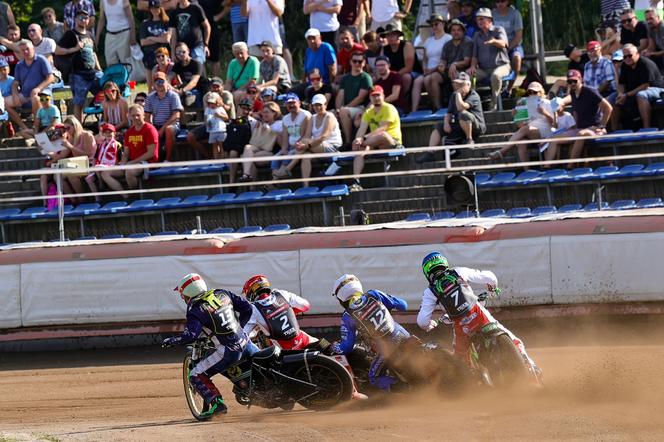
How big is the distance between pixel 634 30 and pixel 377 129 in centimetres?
468

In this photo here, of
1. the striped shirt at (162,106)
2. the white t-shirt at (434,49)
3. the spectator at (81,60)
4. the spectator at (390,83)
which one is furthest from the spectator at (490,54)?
the spectator at (81,60)

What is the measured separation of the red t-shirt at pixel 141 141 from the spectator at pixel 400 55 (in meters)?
4.27

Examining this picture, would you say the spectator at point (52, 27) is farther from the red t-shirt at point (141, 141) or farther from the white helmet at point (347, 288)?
the white helmet at point (347, 288)

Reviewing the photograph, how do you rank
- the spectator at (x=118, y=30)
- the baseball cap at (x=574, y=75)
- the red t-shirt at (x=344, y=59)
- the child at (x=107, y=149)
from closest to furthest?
the baseball cap at (x=574, y=75) < the child at (x=107, y=149) < the red t-shirt at (x=344, y=59) < the spectator at (x=118, y=30)

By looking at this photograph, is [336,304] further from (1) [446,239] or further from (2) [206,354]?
(2) [206,354]

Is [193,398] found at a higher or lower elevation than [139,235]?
lower

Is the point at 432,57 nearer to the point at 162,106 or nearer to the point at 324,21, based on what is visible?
the point at 324,21

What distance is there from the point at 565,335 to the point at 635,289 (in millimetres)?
1102

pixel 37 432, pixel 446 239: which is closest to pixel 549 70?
pixel 446 239

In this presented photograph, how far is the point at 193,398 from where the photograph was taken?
13383 mm

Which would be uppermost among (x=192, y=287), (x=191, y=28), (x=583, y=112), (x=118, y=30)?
(x=118, y=30)

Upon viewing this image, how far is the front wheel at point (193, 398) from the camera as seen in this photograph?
1320cm

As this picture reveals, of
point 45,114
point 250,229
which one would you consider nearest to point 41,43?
point 45,114

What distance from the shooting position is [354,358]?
13367mm
